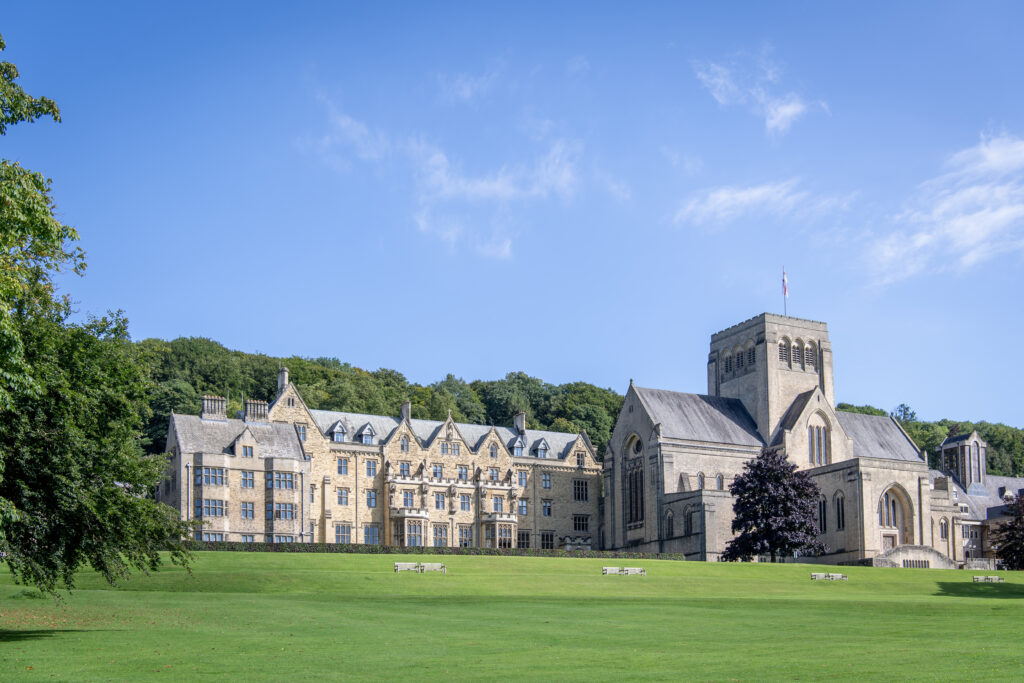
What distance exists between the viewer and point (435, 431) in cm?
9325

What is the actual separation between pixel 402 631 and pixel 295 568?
23.9 meters

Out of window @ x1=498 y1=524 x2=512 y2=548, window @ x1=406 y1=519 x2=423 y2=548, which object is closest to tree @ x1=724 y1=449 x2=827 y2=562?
window @ x1=498 y1=524 x2=512 y2=548

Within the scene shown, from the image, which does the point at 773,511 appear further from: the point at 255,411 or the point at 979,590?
the point at 255,411

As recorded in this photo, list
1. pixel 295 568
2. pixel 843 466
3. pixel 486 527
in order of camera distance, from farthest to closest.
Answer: pixel 486 527
pixel 843 466
pixel 295 568

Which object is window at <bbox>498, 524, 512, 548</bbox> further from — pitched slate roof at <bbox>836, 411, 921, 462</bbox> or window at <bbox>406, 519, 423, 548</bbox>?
pitched slate roof at <bbox>836, 411, 921, 462</bbox>

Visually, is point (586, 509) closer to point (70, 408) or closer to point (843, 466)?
point (843, 466)

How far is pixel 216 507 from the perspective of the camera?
77062mm

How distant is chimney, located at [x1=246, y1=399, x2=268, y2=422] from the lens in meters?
82.4

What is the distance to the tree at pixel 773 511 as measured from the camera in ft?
244

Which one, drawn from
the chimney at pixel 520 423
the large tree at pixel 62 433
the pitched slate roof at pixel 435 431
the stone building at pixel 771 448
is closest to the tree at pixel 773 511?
the stone building at pixel 771 448

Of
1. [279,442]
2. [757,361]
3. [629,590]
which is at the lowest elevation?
[629,590]

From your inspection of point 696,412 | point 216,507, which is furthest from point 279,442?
point 696,412

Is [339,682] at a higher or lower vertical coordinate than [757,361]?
lower

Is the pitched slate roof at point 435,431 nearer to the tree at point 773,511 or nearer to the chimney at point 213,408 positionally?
the chimney at point 213,408
